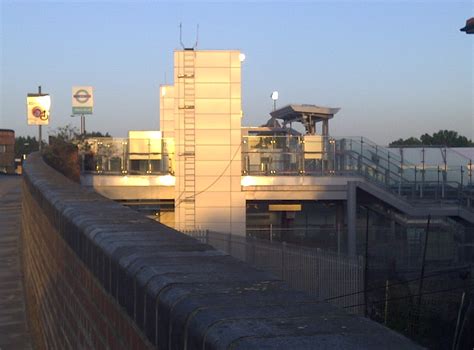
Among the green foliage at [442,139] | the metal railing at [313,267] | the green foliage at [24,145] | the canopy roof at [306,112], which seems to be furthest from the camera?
the green foliage at [24,145]

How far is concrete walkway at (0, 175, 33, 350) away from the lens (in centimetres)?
897

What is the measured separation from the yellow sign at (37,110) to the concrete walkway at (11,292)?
591 inches

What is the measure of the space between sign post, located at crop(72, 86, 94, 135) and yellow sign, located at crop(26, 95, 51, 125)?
650cm

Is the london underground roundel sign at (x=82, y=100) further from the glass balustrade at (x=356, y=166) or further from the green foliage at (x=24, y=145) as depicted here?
the green foliage at (x=24, y=145)

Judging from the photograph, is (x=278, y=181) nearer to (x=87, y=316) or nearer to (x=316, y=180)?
(x=316, y=180)

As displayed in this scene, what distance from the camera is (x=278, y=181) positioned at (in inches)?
1177

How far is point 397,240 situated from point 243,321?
61.9ft

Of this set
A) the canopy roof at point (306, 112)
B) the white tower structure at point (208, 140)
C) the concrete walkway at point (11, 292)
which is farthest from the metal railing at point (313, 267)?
the canopy roof at point (306, 112)

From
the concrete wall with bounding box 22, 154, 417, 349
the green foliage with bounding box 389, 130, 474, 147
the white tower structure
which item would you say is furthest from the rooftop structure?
the green foliage with bounding box 389, 130, 474, 147

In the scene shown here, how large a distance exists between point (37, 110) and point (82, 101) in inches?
310

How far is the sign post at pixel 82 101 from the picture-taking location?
144 feet

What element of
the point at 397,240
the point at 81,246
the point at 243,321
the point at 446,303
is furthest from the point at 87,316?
the point at 397,240

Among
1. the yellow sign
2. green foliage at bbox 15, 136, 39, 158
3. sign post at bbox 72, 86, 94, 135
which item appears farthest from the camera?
green foliage at bbox 15, 136, 39, 158

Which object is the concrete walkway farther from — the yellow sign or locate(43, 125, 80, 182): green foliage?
the yellow sign
